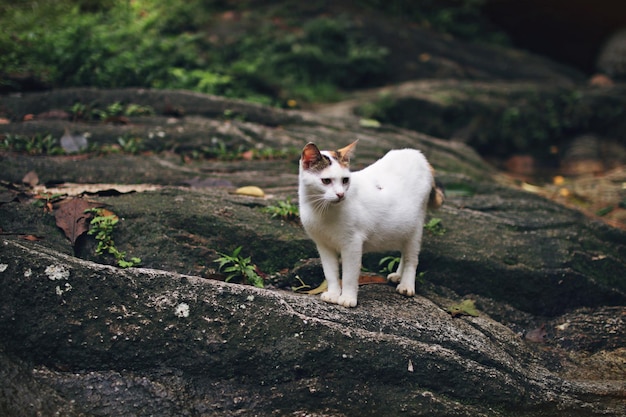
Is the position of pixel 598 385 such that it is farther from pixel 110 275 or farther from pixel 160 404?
pixel 110 275

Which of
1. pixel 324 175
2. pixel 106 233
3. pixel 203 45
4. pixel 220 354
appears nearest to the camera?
pixel 220 354

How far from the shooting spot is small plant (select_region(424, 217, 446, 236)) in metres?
5.93

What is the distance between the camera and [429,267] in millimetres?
5555

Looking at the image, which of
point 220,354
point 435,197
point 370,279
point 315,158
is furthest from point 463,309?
point 220,354

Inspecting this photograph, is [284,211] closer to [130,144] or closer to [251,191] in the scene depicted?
[251,191]

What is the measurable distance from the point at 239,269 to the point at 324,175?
1.17m

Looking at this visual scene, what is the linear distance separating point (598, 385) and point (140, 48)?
9272 millimetres

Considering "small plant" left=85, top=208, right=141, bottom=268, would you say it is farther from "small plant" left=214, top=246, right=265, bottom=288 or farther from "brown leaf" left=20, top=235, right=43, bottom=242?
"small plant" left=214, top=246, right=265, bottom=288

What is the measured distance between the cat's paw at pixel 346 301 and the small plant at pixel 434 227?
1.78 m

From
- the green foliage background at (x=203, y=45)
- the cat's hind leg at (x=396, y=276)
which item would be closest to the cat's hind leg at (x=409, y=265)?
the cat's hind leg at (x=396, y=276)

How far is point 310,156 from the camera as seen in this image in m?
4.36

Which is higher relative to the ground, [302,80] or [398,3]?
[398,3]

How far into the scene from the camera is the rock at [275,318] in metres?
3.77

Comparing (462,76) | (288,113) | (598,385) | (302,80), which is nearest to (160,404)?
(598,385)
